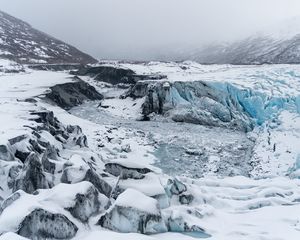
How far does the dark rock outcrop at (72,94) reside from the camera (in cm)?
3684

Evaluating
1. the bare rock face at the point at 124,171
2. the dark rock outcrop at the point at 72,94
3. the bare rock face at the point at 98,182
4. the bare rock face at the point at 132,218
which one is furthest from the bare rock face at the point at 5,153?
the dark rock outcrop at the point at 72,94

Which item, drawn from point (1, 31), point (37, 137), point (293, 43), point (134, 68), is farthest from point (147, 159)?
point (293, 43)

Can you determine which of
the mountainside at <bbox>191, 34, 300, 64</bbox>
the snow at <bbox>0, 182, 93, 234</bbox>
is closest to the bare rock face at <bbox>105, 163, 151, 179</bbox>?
the snow at <bbox>0, 182, 93, 234</bbox>

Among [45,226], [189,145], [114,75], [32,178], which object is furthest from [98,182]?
[114,75]

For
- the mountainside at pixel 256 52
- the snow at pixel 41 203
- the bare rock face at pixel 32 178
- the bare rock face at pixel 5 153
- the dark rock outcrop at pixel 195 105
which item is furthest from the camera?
the mountainside at pixel 256 52

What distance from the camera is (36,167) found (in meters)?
15.6

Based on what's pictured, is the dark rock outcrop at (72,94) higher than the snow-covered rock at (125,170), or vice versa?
the snow-covered rock at (125,170)

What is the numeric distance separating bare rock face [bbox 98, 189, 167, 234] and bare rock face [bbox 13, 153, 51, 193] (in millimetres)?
3433

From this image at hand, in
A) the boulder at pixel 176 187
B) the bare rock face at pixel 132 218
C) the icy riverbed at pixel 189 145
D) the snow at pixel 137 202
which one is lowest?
the icy riverbed at pixel 189 145

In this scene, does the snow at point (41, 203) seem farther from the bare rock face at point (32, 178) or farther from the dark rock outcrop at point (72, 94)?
the dark rock outcrop at point (72, 94)

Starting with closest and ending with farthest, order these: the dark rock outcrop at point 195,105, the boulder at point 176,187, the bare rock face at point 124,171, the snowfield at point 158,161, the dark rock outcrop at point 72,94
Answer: the snowfield at point 158,161
the boulder at point 176,187
the bare rock face at point 124,171
the dark rock outcrop at point 195,105
the dark rock outcrop at point 72,94

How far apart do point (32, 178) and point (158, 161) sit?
9686mm

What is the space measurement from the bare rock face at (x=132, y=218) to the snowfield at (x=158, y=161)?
3cm

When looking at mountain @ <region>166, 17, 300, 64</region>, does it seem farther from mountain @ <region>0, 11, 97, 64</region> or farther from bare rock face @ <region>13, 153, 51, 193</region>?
bare rock face @ <region>13, 153, 51, 193</region>
